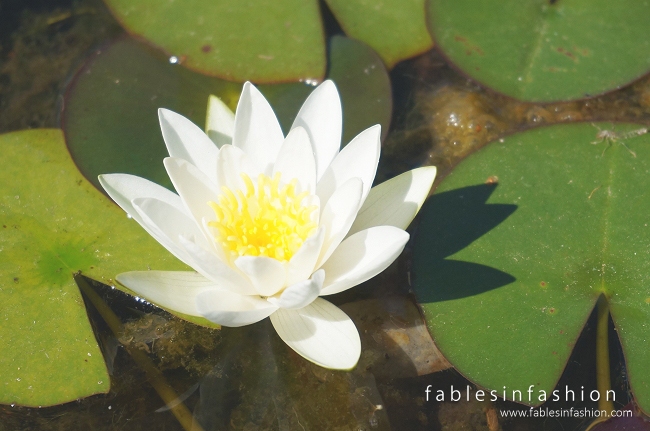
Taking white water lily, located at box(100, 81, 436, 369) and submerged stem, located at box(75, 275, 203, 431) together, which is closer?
white water lily, located at box(100, 81, 436, 369)

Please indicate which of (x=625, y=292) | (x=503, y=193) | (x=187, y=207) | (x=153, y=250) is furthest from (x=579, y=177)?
(x=153, y=250)

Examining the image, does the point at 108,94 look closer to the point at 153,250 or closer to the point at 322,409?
the point at 153,250

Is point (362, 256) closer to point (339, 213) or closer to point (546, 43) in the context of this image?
point (339, 213)

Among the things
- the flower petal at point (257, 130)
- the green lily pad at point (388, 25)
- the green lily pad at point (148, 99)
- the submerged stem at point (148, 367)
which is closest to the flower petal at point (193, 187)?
the flower petal at point (257, 130)

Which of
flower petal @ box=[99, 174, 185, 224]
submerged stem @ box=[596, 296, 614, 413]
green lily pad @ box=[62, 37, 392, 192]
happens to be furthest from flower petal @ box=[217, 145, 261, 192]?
submerged stem @ box=[596, 296, 614, 413]

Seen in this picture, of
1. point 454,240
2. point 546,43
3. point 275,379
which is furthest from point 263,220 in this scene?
point 546,43

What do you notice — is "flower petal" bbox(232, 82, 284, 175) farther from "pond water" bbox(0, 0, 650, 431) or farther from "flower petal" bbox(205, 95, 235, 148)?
"pond water" bbox(0, 0, 650, 431)
